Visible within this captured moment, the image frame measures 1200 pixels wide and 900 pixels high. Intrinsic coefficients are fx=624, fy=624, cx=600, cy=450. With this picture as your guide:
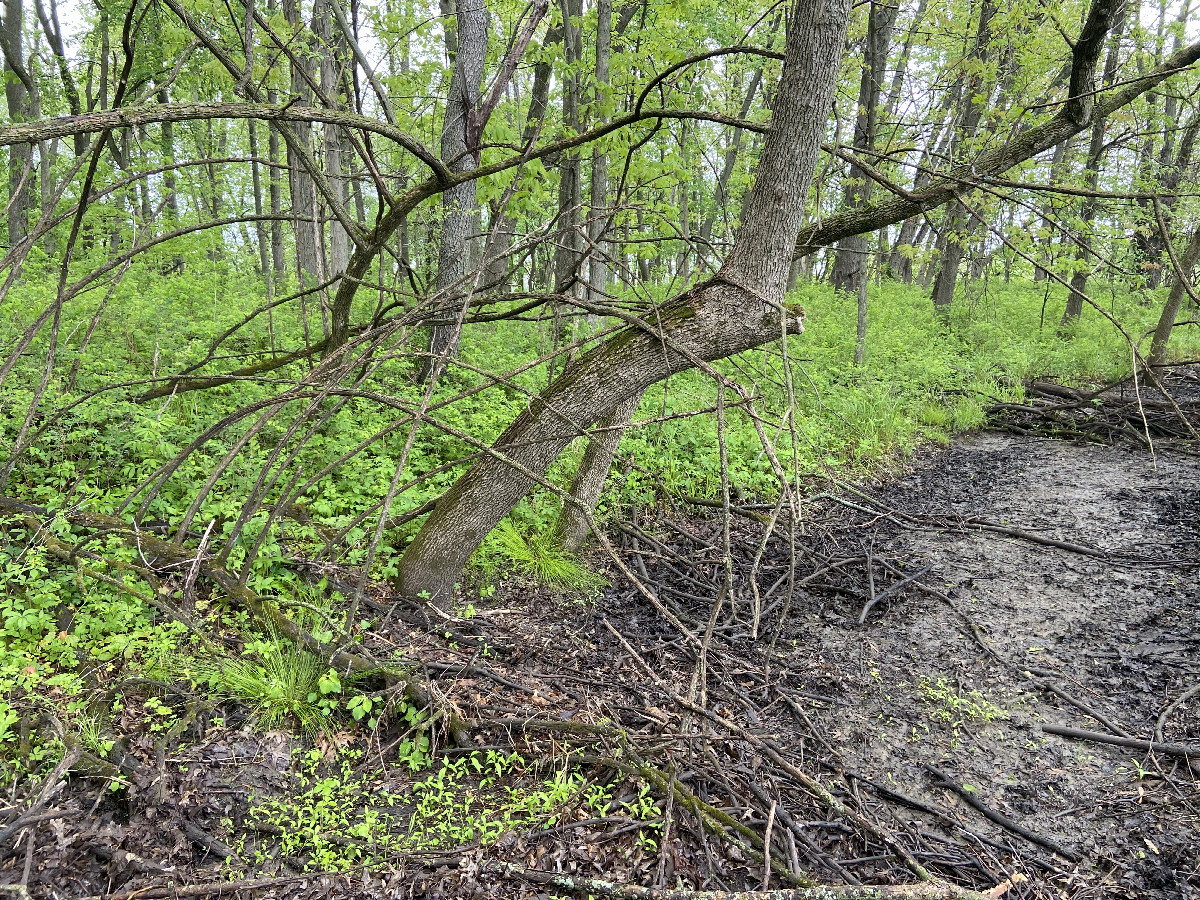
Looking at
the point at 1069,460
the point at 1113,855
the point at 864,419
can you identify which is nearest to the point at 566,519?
the point at 1113,855

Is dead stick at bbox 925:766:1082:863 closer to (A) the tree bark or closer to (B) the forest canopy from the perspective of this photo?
(B) the forest canopy

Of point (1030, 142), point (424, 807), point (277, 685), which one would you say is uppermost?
point (1030, 142)

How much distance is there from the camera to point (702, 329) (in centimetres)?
310

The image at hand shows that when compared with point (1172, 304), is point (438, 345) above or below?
below

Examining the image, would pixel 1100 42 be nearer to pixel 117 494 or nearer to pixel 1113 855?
pixel 1113 855

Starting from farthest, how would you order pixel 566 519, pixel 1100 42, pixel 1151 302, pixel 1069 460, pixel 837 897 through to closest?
pixel 1151 302, pixel 1069 460, pixel 566 519, pixel 1100 42, pixel 837 897

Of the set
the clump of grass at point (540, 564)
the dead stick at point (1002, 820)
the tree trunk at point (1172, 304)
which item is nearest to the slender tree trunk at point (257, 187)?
the clump of grass at point (540, 564)

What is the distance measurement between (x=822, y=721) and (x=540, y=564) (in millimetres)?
1936

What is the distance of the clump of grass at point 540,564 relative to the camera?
13.8ft

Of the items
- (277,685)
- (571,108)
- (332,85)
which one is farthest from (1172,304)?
(277,685)

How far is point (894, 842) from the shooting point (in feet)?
8.09

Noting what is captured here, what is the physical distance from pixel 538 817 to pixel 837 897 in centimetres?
108

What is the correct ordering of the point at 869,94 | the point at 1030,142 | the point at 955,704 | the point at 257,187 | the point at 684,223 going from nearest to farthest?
the point at 1030,142 < the point at 955,704 < the point at 684,223 < the point at 869,94 < the point at 257,187

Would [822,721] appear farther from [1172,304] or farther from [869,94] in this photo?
[1172,304]
